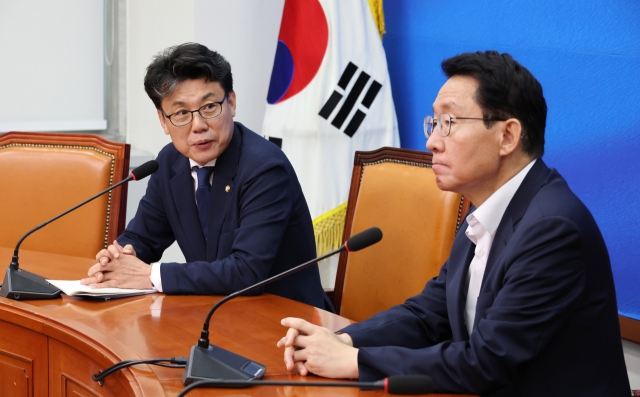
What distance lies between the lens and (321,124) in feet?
10.7

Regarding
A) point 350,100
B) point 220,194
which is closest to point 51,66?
point 350,100

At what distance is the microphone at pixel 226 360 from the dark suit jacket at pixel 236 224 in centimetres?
57

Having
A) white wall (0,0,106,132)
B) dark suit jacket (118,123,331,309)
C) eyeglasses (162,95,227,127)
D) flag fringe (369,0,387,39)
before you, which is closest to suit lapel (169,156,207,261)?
dark suit jacket (118,123,331,309)

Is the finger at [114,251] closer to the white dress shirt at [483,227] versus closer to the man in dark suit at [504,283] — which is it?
the man in dark suit at [504,283]

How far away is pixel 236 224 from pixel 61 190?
83cm

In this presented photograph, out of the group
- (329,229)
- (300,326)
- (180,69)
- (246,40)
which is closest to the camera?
(300,326)

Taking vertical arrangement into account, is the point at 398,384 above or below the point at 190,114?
below

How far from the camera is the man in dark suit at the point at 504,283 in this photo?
1.39 m

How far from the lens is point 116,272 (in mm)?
2012

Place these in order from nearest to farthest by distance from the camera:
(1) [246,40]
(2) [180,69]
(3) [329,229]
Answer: (2) [180,69]
(3) [329,229]
(1) [246,40]

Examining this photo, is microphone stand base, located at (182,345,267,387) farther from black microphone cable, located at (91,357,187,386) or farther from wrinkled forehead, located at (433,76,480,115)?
wrinkled forehead, located at (433,76,480,115)

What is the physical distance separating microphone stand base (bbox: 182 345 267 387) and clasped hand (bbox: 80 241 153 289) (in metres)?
0.62

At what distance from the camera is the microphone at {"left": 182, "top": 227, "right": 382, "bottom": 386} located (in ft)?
4.51

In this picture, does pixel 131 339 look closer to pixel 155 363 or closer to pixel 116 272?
pixel 155 363
